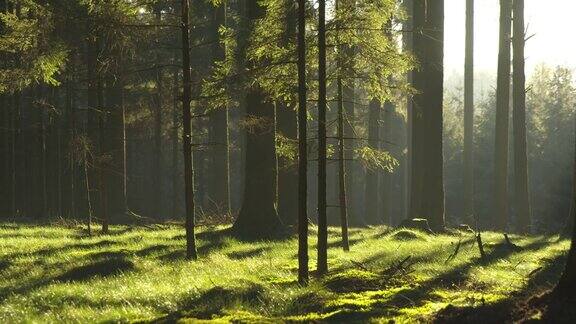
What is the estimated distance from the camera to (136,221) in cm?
2658

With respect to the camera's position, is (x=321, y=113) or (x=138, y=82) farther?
(x=138, y=82)

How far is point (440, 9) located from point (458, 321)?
55.3 feet

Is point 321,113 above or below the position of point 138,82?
below

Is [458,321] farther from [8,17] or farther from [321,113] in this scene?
[8,17]

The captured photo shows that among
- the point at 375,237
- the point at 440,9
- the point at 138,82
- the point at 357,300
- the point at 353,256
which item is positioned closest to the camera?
the point at 357,300

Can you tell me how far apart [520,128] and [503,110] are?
300 cm

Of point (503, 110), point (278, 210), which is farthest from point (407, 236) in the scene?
point (503, 110)

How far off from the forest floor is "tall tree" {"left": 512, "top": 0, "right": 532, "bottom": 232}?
10.0m

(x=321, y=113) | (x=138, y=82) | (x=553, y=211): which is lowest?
(x=553, y=211)

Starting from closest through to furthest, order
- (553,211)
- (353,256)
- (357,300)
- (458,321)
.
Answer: (458,321)
(357,300)
(353,256)
(553,211)

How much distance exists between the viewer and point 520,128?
2752 centimetres

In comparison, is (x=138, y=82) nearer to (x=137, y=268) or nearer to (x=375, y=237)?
(x=375, y=237)

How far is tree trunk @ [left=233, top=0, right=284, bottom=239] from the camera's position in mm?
17812

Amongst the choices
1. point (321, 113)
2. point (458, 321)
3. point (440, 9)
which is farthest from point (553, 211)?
point (458, 321)
